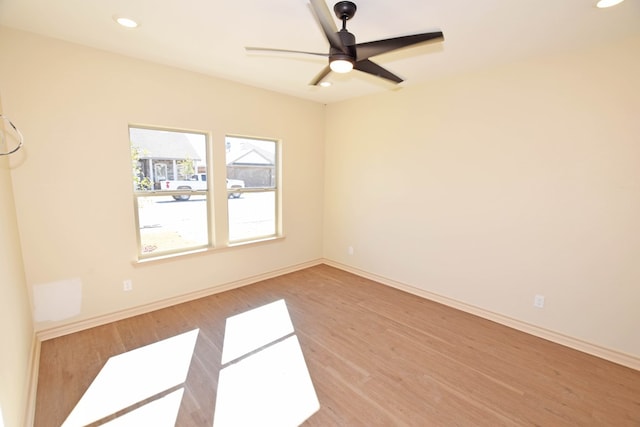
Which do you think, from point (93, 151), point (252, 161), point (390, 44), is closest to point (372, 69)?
point (390, 44)

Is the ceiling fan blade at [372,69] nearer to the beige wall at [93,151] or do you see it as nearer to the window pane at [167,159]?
the beige wall at [93,151]

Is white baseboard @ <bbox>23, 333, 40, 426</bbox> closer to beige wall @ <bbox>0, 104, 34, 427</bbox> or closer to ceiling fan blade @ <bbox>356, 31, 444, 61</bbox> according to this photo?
beige wall @ <bbox>0, 104, 34, 427</bbox>

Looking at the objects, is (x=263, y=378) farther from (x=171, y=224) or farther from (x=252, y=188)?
(x=252, y=188)

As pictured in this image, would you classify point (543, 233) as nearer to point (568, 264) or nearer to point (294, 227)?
point (568, 264)

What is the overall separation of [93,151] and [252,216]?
1.90 meters

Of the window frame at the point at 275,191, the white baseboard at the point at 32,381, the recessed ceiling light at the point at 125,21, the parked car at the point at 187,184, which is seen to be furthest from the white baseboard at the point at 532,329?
the recessed ceiling light at the point at 125,21

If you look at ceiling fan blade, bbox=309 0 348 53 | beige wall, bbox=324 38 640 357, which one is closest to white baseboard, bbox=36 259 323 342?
beige wall, bbox=324 38 640 357

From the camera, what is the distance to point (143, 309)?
311 cm

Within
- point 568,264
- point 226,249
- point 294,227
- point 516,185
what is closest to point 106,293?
point 226,249

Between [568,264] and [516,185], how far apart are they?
0.84 meters

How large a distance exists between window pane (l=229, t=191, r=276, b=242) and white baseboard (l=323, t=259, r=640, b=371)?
5.92 ft

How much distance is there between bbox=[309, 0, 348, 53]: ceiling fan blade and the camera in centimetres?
142

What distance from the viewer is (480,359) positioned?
96.3 inches

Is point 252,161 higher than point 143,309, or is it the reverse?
point 252,161
